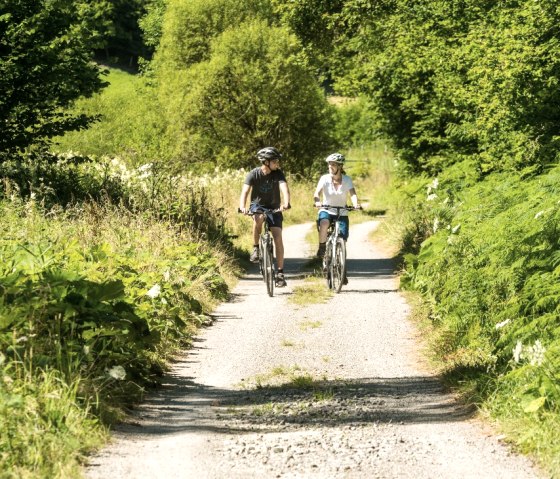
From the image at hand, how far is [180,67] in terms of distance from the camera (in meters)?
47.4

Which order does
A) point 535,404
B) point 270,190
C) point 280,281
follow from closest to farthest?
point 535,404, point 270,190, point 280,281

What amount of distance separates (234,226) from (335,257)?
1036 cm

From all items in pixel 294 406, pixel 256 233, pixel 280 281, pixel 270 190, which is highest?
pixel 270 190

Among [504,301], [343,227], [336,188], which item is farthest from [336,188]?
[504,301]

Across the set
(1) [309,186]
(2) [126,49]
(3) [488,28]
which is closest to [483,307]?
(3) [488,28]

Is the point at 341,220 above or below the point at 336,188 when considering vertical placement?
below

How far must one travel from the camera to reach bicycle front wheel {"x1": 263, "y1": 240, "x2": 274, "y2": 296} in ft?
49.4

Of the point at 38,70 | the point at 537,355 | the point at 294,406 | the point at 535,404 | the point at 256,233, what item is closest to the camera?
the point at 535,404

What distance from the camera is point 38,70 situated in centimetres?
1712

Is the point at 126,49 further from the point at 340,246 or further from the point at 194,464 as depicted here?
the point at 194,464

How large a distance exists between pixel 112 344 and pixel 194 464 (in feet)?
7.98

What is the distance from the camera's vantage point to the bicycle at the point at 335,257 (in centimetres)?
1512

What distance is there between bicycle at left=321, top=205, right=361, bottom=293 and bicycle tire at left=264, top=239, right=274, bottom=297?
834 mm

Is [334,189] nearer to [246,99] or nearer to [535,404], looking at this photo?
[535,404]
